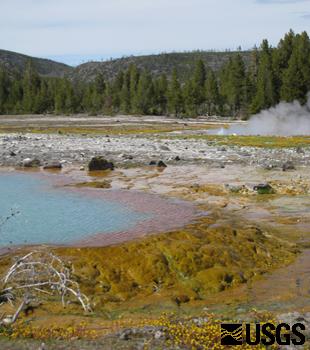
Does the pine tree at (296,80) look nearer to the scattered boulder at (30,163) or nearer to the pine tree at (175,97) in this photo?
the pine tree at (175,97)

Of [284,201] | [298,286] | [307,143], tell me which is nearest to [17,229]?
[298,286]

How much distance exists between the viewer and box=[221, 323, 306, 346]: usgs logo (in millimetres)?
7824

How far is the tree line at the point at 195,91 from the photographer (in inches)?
3137

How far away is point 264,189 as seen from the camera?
2166cm

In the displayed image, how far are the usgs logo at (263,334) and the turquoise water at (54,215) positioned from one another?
6759mm

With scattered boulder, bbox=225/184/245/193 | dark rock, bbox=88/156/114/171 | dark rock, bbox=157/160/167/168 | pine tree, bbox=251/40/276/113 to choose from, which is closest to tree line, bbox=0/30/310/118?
pine tree, bbox=251/40/276/113

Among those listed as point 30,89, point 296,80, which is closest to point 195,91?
point 296,80

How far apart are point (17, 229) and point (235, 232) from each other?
6.26m

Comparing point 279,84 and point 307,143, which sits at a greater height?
point 279,84

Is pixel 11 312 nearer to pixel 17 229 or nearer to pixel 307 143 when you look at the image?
pixel 17 229

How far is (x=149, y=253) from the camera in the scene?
41.5ft

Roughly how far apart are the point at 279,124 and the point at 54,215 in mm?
49362

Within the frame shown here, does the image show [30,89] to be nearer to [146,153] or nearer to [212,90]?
[212,90]

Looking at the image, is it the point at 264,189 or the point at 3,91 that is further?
the point at 3,91
